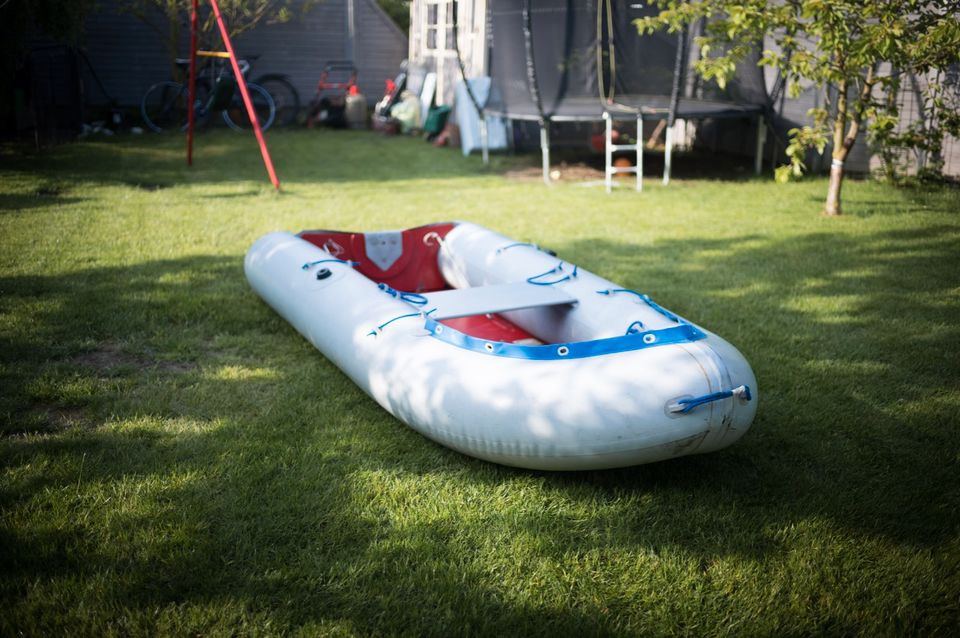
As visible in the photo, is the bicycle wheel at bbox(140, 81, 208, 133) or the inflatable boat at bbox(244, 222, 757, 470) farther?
the bicycle wheel at bbox(140, 81, 208, 133)

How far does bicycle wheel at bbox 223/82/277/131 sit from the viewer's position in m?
11.7

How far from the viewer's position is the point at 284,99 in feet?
43.4

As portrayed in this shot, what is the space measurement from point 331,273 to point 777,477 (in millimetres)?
2033

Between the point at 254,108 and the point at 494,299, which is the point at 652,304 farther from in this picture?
the point at 254,108

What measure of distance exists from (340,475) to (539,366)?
766 mm

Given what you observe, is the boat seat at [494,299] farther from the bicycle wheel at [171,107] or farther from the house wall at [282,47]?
the house wall at [282,47]

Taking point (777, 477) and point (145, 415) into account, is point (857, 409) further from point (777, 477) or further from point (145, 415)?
point (145, 415)

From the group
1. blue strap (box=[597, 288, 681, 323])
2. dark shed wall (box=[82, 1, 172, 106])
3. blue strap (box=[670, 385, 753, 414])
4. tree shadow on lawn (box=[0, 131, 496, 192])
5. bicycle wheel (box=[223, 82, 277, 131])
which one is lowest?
blue strap (box=[670, 385, 753, 414])

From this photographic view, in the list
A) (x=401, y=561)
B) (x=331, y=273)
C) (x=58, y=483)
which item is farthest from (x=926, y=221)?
(x=58, y=483)

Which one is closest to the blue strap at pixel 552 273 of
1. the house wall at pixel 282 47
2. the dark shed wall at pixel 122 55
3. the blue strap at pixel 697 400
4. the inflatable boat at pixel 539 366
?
the inflatable boat at pixel 539 366

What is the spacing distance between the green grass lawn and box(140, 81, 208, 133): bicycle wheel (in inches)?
292

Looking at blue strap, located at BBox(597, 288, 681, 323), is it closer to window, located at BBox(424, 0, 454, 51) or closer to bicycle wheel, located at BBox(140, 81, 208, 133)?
window, located at BBox(424, 0, 454, 51)

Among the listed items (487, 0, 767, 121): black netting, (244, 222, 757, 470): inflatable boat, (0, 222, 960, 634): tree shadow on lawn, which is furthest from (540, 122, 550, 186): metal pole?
(244, 222, 757, 470): inflatable boat

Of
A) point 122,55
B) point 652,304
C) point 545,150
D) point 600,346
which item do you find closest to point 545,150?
point 545,150
